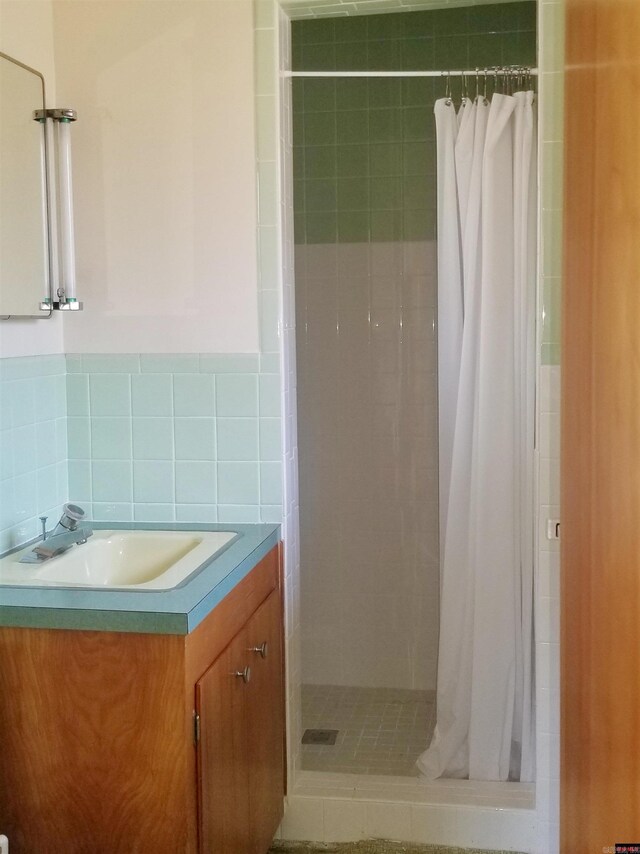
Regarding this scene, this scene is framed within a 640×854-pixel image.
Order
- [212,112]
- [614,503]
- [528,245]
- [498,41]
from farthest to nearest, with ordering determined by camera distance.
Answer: [498,41] < [528,245] < [212,112] < [614,503]

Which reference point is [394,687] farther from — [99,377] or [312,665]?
[99,377]

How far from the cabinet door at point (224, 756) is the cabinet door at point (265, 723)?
5 centimetres

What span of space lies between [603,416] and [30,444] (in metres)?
1.63

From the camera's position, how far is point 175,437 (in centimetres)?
260

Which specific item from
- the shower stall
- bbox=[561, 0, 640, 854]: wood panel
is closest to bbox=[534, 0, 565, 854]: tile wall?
bbox=[561, 0, 640, 854]: wood panel

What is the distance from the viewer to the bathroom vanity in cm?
179

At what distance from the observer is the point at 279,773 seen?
252cm

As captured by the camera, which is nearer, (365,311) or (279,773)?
(279,773)

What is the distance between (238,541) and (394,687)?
1517 millimetres

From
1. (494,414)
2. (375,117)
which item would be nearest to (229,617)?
(494,414)

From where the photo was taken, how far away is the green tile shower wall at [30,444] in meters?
2.31

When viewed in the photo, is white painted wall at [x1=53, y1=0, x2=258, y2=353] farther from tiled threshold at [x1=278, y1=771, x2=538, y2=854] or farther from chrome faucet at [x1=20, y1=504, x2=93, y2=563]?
tiled threshold at [x1=278, y1=771, x2=538, y2=854]

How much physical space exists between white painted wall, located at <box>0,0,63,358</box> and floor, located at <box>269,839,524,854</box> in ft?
4.87

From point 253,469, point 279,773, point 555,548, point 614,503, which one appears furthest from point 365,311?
point 614,503
